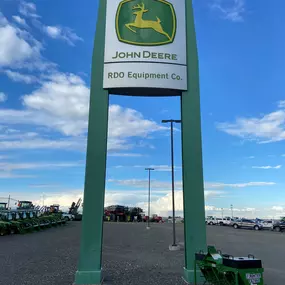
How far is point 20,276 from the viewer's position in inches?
329

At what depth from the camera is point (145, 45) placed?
28.2 feet

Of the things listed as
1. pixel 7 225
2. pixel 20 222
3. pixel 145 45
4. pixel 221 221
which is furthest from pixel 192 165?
pixel 221 221

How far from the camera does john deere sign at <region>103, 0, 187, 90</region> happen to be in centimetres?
841

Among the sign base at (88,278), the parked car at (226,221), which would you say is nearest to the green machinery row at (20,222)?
the sign base at (88,278)

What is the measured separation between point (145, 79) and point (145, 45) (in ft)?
3.72

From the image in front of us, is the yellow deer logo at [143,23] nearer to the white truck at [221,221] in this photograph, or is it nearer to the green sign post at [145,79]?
the green sign post at [145,79]

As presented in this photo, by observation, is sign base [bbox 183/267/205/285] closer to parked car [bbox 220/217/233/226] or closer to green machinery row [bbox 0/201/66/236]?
green machinery row [bbox 0/201/66/236]

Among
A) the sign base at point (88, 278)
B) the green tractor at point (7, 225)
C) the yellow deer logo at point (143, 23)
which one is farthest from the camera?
the green tractor at point (7, 225)

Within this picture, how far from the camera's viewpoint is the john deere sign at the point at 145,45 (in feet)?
27.6

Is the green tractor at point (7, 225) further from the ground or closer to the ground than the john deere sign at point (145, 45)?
closer to the ground

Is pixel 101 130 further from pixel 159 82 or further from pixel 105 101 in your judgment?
pixel 159 82

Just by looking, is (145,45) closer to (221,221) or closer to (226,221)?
(226,221)

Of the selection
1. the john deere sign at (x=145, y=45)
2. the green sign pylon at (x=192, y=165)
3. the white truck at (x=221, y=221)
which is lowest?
the white truck at (x=221, y=221)

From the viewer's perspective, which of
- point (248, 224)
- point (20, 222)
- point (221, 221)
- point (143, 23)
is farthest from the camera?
point (221, 221)
